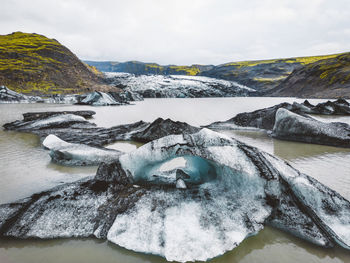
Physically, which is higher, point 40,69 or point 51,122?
point 40,69

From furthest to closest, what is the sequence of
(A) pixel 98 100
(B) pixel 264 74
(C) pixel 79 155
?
(B) pixel 264 74 → (A) pixel 98 100 → (C) pixel 79 155

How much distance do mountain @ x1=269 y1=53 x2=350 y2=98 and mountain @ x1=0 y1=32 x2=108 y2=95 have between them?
61305 millimetres

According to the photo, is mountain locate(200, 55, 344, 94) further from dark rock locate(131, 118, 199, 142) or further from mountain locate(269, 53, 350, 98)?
dark rock locate(131, 118, 199, 142)

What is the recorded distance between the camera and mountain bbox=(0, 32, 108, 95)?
50.1m

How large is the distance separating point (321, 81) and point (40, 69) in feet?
266

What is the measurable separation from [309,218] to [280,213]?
0.42 m

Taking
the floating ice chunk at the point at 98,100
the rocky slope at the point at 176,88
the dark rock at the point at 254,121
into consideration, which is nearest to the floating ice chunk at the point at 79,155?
the dark rock at the point at 254,121

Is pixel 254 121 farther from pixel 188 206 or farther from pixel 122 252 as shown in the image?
pixel 122 252

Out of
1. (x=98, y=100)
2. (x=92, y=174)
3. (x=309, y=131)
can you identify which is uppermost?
(x=309, y=131)

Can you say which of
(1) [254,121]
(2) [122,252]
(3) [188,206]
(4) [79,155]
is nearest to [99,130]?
(4) [79,155]

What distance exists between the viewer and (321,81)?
61.7 meters

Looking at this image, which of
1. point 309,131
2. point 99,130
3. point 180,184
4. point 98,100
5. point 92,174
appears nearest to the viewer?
point 180,184

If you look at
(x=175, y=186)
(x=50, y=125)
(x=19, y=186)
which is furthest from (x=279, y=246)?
(x=50, y=125)

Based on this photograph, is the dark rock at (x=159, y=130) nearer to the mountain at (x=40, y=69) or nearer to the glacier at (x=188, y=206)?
the glacier at (x=188, y=206)
